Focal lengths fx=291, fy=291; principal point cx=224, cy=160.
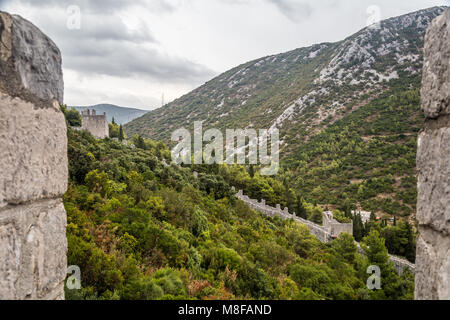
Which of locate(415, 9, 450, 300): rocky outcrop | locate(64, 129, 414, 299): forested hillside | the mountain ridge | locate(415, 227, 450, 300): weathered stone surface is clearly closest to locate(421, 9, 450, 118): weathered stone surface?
locate(415, 9, 450, 300): rocky outcrop

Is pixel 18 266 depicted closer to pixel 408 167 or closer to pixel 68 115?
pixel 68 115

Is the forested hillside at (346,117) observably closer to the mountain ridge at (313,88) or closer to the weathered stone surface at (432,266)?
the mountain ridge at (313,88)

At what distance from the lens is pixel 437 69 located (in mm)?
1719

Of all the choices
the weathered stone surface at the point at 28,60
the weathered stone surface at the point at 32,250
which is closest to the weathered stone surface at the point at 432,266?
the weathered stone surface at the point at 32,250

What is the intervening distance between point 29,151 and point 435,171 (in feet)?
8.04

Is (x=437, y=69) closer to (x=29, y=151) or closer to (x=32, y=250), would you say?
(x=29, y=151)

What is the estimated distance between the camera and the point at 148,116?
441 ft

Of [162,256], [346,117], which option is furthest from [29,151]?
[346,117]

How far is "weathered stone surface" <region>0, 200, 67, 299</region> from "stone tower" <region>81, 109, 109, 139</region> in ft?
96.0

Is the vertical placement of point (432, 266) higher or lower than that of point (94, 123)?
lower

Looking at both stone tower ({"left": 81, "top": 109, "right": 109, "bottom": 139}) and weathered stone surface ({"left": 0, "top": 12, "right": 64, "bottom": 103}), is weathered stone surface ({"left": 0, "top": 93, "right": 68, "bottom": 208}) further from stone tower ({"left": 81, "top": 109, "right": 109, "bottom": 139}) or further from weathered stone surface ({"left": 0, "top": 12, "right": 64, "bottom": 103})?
stone tower ({"left": 81, "top": 109, "right": 109, "bottom": 139})

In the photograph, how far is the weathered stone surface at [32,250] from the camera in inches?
65.7

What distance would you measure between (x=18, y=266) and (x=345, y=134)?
72.8 m
